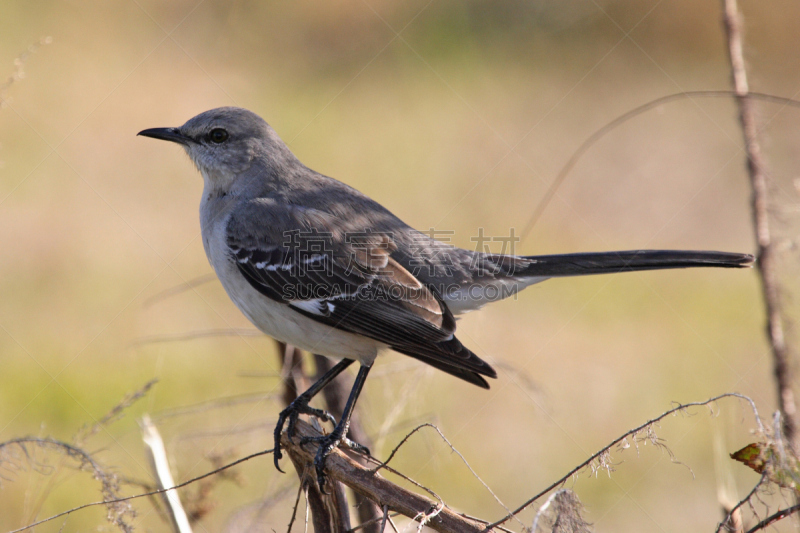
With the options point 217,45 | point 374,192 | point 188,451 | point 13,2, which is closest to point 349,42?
point 217,45

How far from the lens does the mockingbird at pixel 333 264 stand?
3.75m

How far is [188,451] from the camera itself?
4629mm

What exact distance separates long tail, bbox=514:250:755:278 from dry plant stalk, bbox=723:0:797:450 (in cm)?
37

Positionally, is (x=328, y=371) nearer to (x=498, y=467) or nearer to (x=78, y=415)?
(x=498, y=467)

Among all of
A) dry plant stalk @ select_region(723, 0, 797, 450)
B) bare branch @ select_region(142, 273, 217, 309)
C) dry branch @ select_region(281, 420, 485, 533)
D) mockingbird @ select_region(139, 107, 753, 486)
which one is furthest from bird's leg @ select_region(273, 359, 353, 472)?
dry plant stalk @ select_region(723, 0, 797, 450)

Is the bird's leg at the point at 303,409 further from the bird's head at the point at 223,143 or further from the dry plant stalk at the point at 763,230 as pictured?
the dry plant stalk at the point at 763,230

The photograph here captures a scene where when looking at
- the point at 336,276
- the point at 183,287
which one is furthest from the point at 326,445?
the point at 183,287

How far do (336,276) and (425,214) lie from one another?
16.6ft

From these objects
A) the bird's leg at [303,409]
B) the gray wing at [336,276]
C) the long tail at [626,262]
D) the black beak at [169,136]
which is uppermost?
the black beak at [169,136]

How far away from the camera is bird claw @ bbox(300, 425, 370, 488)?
9.59 ft

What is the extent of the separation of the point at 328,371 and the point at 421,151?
6.69 metres

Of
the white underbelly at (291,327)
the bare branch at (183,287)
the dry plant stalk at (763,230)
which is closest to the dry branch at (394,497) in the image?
the white underbelly at (291,327)

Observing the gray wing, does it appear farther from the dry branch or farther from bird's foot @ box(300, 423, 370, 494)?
the dry branch

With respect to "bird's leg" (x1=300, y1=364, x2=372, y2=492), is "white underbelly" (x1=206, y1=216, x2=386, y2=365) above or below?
above
